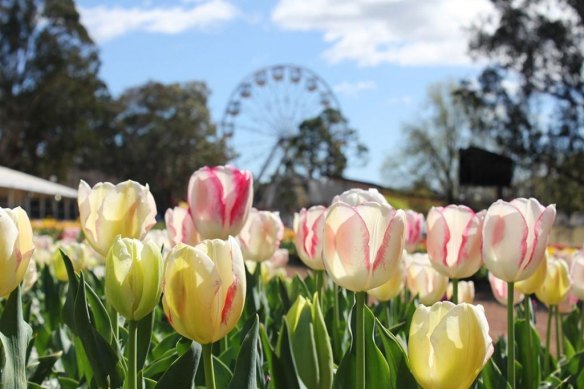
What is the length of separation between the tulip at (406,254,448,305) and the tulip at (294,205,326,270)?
0.34 meters

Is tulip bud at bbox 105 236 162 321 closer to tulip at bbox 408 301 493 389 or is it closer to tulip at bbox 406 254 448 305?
tulip at bbox 408 301 493 389

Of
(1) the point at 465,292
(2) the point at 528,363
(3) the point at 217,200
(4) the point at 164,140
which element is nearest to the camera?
(3) the point at 217,200

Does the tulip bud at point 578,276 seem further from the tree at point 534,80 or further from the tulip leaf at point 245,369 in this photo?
the tree at point 534,80

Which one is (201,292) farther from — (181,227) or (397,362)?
(181,227)

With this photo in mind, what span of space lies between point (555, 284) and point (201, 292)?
1.12 metres

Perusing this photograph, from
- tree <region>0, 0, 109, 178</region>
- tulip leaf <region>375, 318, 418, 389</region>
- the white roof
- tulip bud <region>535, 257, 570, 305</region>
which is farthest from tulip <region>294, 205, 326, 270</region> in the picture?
tree <region>0, 0, 109, 178</region>

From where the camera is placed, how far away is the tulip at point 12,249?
2.75 feet

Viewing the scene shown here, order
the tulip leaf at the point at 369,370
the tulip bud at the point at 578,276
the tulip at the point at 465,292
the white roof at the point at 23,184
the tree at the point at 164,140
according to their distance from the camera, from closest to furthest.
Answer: the tulip leaf at the point at 369,370
the tulip bud at the point at 578,276
the tulip at the point at 465,292
the white roof at the point at 23,184
the tree at the point at 164,140

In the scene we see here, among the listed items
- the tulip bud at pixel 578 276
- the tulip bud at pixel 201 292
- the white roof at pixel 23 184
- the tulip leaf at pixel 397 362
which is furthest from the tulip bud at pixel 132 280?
the white roof at pixel 23 184

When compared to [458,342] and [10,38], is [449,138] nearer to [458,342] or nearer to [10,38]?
[10,38]

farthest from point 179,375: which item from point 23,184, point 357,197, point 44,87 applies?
point 44,87

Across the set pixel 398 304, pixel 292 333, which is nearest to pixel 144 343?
pixel 292 333

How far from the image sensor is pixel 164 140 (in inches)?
1603

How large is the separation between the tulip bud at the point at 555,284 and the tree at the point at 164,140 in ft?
125
